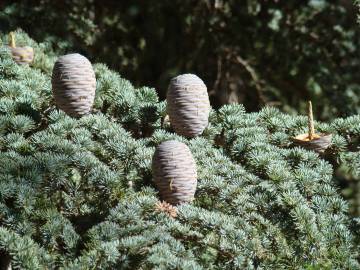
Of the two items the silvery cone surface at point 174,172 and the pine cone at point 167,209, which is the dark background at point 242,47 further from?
the pine cone at point 167,209

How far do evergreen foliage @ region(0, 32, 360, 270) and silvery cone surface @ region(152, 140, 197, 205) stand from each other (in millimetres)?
44

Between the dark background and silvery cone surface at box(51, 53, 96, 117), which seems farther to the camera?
the dark background

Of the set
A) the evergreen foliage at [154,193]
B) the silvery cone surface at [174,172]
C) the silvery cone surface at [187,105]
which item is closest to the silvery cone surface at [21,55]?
the evergreen foliage at [154,193]

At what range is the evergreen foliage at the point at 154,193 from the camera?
169 cm

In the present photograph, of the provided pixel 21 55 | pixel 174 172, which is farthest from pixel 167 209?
pixel 21 55

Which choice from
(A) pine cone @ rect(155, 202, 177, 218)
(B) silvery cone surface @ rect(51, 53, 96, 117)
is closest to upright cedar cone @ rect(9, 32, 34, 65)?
(B) silvery cone surface @ rect(51, 53, 96, 117)

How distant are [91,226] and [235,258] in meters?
0.39

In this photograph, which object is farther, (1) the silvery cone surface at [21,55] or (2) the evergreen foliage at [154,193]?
(1) the silvery cone surface at [21,55]

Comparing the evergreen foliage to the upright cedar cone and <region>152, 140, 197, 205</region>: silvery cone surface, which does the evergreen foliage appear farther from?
the upright cedar cone

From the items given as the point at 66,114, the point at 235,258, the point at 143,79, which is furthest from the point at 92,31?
the point at 235,258

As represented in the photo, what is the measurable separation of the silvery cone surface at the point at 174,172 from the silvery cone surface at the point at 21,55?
3.37 feet

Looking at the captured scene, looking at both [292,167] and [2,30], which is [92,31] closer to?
[2,30]

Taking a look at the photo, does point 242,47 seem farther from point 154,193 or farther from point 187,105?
point 154,193

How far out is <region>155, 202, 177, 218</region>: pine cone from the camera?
1.82m
